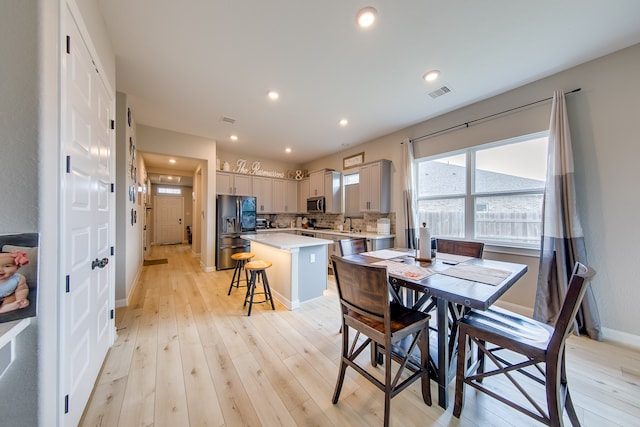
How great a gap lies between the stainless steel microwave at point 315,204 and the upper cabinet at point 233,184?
1.55 m

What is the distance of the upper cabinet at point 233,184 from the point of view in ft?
16.7

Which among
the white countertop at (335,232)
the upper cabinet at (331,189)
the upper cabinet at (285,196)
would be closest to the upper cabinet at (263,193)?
the upper cabinet at (285,196)

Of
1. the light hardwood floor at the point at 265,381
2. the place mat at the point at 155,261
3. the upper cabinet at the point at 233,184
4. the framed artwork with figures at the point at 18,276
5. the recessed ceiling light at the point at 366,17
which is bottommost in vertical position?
the light hardwood floor at the point at 265,381

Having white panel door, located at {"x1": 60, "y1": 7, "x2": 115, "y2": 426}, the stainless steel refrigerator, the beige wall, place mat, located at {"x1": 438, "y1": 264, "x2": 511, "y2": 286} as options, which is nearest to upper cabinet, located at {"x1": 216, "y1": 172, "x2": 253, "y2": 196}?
the stainless steel refrigerator

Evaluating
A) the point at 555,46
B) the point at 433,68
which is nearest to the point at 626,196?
the point at 555,46

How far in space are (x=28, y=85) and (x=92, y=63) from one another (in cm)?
97

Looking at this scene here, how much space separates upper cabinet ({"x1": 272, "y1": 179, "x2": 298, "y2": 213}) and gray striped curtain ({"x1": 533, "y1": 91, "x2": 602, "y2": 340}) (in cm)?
517

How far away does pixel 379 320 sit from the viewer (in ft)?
4.36

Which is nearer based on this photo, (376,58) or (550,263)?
(376,58)

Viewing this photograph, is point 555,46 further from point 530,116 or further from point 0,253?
point 0,253

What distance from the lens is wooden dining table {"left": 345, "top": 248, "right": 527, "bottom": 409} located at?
4.16 feet

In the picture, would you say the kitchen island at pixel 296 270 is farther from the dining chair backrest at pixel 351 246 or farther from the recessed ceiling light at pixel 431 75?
the recessed ceiling light at pixel 431 75

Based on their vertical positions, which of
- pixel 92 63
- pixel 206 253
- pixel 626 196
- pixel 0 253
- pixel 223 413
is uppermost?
pixel 92 63

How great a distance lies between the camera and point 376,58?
2.25 metres
